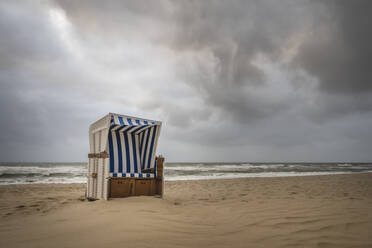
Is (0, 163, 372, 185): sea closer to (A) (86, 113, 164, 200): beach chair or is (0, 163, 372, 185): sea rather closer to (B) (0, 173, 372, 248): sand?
(A) (86, 113, 164, 200): beach chair

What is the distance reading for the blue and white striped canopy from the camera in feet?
20.1

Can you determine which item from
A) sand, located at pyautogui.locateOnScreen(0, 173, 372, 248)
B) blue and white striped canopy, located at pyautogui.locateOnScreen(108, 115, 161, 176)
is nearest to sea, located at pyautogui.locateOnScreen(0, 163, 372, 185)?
blue and white striped canopy, located at pyautogui.locateOnScreen(108, 115, 161, 176)

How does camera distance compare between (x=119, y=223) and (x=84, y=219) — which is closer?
(x=119, y=223)

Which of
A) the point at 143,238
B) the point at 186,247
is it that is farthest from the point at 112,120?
the point at 186,247

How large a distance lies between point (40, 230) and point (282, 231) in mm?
3735

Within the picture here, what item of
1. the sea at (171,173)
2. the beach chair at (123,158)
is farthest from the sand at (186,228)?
the sea at (171,173)

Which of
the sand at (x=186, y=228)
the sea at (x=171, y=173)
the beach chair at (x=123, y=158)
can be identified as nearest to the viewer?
the sand at (x=186, y=228)

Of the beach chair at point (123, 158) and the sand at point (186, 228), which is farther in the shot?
the beach chair at point (123, 158)

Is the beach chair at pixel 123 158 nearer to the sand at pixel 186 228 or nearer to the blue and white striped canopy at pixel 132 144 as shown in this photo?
the blue and white striped canopy at pixel 132 144

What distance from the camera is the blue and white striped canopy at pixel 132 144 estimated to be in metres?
6.14

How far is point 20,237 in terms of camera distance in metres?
2.99

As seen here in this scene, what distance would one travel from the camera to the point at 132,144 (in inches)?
267

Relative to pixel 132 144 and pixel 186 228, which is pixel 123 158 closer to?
pixel 132 144

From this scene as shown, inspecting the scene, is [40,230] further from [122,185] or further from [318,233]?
A: [318,233]
